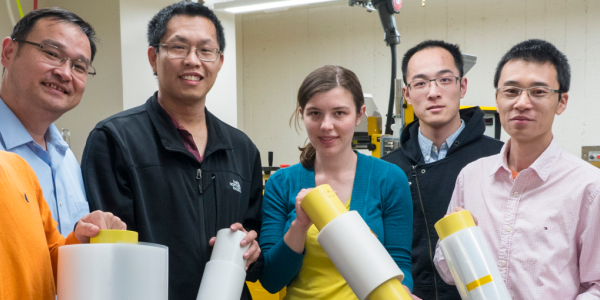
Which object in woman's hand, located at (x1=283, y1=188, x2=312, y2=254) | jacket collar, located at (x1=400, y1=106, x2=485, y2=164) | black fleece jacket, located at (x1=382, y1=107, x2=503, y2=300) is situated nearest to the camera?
woman's hand, located at (x1=283, y1=188, x2=312, y2=254)

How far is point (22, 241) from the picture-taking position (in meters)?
0.83

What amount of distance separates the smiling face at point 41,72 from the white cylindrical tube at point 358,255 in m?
0.87

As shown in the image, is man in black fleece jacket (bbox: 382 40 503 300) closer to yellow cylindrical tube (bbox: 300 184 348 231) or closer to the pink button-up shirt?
the pink button-up shirt

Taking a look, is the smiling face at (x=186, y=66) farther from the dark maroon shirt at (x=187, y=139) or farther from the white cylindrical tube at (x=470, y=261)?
the white cylindrical tube at (x=470, y=261)

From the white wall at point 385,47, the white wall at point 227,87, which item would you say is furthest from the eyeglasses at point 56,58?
the white wall at point 385,47

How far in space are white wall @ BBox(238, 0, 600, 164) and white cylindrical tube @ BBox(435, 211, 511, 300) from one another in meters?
4.28

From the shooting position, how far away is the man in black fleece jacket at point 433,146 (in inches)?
63.9

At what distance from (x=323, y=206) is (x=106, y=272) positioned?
0.39m

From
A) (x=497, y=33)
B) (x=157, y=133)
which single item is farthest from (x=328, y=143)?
(x=497, y=33)

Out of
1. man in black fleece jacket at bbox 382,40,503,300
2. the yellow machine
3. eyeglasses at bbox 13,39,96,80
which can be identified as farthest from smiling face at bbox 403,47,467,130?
the yellow machine

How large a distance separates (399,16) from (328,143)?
434 cm

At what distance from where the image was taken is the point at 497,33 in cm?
479

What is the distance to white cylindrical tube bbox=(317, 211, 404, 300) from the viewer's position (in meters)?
Result: 0.82

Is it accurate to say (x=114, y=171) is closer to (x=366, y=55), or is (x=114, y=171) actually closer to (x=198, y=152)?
(x=198, y=152)
